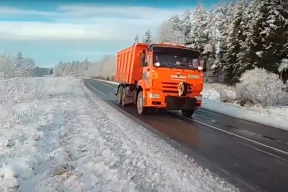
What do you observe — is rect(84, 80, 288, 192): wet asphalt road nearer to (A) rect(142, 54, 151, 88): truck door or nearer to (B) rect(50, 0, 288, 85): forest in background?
(A) rect(142, 54, 151, 88): truck door

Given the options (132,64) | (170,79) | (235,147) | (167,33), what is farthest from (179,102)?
(167,33)

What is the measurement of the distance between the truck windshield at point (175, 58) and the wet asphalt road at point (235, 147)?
2.28 meters

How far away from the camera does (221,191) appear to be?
508 centimetres

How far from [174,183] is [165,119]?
8.01 m

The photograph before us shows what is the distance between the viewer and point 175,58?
1363 centimetres

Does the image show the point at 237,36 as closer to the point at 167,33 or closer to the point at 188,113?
the point at 167,33

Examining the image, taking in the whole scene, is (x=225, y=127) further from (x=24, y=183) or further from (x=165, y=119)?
(x=24, y=183)

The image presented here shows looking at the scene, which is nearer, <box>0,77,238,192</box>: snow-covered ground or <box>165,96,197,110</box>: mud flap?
<box>0,77,238,192</box>: snow-covered ground

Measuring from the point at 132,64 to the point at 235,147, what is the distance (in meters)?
8.96

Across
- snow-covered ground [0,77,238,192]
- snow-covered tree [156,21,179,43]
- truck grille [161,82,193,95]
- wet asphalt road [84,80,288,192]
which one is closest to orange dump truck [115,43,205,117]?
truck grille [161,82,193,95]

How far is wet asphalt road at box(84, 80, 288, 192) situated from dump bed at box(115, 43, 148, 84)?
3.24 meters

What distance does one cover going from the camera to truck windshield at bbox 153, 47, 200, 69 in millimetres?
13453

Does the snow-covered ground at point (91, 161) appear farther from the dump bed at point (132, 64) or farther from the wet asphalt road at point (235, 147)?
the dump bed at point (132, 64)

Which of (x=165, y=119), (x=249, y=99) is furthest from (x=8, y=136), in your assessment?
(x=249, y=99)
